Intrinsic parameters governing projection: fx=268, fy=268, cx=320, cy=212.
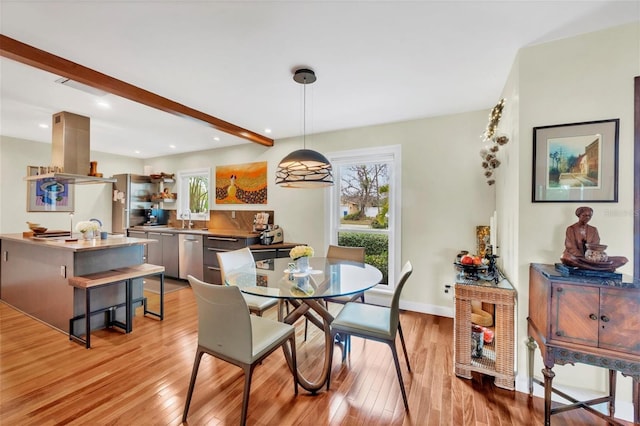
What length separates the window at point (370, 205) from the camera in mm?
3647

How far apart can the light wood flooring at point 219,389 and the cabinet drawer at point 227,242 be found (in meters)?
1.60

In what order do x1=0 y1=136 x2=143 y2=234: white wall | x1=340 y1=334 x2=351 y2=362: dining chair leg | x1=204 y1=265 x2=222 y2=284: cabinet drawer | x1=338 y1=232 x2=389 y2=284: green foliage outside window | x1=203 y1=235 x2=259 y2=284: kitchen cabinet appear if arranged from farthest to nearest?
x1=0 y1=136 x2=143 y2=234: white wall < x1=204 y1=265 x2=222 y2=284: cabinet drawer < x1=203 y1=235 x2=259 y2=284: kitchen cabinet < x1=338 y1=232 x2=389 y2=284: green foliage outside window < x1=340 y1=334 x2=351 y2=362: dining chair leg

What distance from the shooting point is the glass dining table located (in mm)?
1865

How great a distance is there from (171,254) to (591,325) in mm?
5406

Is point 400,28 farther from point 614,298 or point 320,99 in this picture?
point 614,298

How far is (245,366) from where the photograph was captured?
155cm

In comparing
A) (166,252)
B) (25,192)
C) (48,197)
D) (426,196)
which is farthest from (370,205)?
(25,192)

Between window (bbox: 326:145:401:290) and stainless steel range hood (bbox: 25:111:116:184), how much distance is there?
9.77 ft

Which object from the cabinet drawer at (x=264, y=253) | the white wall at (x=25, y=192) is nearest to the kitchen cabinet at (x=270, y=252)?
the cabinet drawer at (x=264, y=253)

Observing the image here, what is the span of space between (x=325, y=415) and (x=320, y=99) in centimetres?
278

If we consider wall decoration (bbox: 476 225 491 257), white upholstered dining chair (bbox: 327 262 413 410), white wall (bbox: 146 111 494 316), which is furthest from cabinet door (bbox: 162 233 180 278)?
wall decoration (bbox: 476 225 491 257)

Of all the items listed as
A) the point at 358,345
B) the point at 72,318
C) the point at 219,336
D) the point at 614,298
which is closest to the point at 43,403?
the point at 72,318

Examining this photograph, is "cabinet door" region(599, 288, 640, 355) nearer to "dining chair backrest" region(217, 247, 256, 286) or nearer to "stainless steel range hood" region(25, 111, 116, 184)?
"dining chair backrest" region(217, 247, 256, 286)

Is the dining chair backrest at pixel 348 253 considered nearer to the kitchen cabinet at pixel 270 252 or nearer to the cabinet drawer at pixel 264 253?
the kitchen cabinet at pixel 270 252
